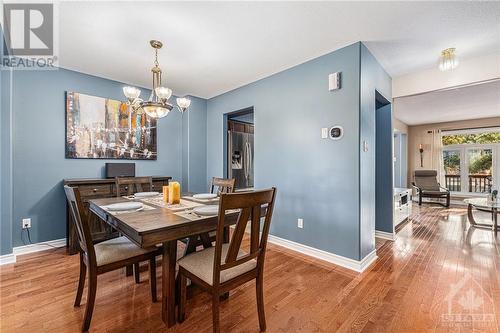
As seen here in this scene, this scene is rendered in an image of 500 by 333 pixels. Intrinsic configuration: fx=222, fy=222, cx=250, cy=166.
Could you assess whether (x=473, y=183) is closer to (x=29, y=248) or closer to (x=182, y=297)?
(x=182, y=297)

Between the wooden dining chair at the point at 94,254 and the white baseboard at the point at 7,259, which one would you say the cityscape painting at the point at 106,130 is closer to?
the white baseboard at the point at 7,259

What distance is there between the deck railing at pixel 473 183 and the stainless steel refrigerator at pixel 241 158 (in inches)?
251

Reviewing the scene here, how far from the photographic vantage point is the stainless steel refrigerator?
431 cm

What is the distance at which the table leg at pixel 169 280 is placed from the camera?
150 cm

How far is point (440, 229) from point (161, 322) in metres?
4.61

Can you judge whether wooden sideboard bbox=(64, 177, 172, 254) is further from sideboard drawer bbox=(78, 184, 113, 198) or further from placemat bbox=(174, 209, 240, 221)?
placemat bbox=(174, 209, 240, 221)


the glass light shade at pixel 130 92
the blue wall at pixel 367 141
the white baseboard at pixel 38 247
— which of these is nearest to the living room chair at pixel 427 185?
the blue wall at pixel 367 141

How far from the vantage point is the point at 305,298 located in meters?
1.89

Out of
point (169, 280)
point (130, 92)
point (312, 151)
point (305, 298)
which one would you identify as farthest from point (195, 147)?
point (305, 298)

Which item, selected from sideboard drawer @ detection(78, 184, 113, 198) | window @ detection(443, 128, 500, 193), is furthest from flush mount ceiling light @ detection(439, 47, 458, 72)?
window @ detection(443, 128, 500, 193)

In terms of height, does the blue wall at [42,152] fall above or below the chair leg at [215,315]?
above

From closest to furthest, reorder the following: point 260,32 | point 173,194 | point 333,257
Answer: point 173,194 → point 260,32 → point 333,257

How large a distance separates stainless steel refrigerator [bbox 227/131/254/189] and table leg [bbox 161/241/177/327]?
9.21ft

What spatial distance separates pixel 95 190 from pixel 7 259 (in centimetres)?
108
